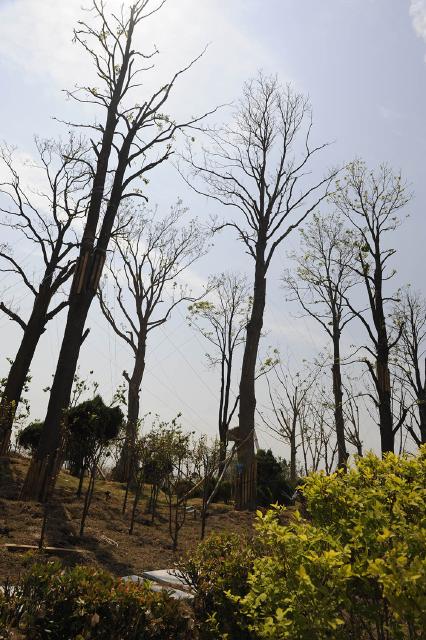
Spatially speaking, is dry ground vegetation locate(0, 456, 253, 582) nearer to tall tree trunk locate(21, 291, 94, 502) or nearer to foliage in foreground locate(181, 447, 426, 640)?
tall tree trunk locate(21, 291, 94, 502)

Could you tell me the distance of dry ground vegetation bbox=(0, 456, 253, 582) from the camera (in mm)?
5667

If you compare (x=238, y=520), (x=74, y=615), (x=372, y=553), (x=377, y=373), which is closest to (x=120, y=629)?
(x=74, y=615)

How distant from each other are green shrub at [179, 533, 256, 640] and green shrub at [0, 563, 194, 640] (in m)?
0.42

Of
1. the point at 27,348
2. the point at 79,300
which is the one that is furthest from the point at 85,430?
the point at 27,348

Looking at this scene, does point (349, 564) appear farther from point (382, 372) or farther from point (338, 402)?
point (338, 402)

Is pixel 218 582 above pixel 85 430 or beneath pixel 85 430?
beneath

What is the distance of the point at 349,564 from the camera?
7.62ft

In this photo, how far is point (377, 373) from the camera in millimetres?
13578

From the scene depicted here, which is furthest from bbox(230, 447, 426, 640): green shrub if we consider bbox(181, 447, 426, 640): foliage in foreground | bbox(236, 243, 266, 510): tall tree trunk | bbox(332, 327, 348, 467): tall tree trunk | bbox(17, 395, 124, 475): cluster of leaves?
bbox(332, 327, 348, 467): tall tree trunk

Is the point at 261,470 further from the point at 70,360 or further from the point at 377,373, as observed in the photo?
the point at 70,360

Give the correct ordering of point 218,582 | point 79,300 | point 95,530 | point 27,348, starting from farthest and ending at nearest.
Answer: point 27,348
point 79,300
point 95,530
point 218,582

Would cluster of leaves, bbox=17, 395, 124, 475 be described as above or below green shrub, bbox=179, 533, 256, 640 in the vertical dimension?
above

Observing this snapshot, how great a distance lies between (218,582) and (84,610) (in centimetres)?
122

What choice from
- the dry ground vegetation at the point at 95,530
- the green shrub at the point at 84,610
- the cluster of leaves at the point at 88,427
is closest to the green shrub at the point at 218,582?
the green shrub at the point at 84,610
